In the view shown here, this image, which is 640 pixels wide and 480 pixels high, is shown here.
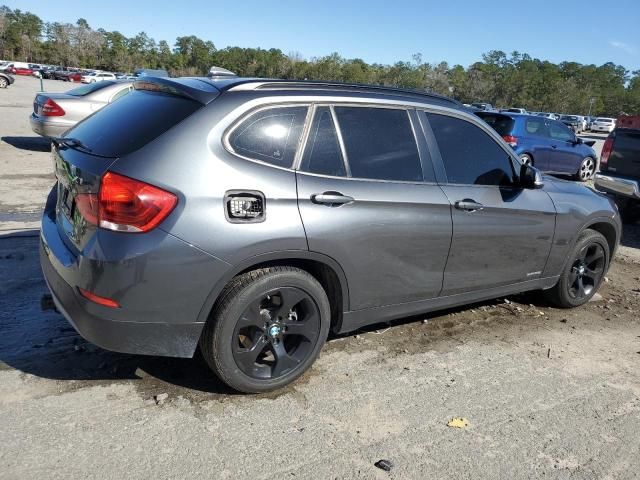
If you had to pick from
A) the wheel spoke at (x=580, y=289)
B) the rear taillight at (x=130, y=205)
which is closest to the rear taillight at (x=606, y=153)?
the wheel spoke at (x=580, y=289)

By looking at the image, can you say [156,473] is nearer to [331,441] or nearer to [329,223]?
[331,441]

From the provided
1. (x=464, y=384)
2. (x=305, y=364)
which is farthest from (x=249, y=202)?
(x=464, y=384)

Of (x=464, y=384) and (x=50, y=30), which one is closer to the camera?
(x=464, y=384)

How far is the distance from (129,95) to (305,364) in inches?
82.0

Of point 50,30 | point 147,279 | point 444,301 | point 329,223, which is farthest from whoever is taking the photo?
point 50,30

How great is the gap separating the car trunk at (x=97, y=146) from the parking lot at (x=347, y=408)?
0.91 metres

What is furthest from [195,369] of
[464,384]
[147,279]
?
[464,384]

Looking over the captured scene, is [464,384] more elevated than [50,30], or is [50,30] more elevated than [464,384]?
[50,30]

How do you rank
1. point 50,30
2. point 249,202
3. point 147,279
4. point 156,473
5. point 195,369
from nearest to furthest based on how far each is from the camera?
point 156,473
point 147,279
point 249,202
point 195,369
point 50,30

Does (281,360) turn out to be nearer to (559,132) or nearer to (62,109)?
(62,109)

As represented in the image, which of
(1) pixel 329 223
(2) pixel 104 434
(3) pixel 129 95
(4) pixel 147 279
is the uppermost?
(3) pixel 129 95

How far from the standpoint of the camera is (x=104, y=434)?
284 cm

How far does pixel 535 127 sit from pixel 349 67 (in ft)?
258

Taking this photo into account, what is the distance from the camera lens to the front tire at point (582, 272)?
16.5ft
